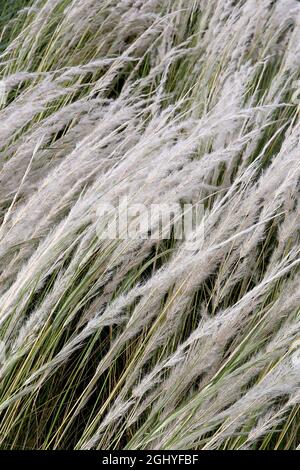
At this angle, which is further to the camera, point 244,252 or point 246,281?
point 246,281

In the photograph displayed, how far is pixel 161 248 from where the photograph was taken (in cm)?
206

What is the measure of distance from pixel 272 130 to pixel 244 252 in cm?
81

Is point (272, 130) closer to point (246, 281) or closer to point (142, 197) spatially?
point (246, 281)

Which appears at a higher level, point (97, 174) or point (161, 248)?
point (97, 174)

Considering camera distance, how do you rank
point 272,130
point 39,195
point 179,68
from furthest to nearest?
1. point 179,68
2. point 272,130
3. point 39,195

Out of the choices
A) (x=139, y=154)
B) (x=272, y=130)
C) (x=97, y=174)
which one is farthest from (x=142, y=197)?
(x=272, y=130)
